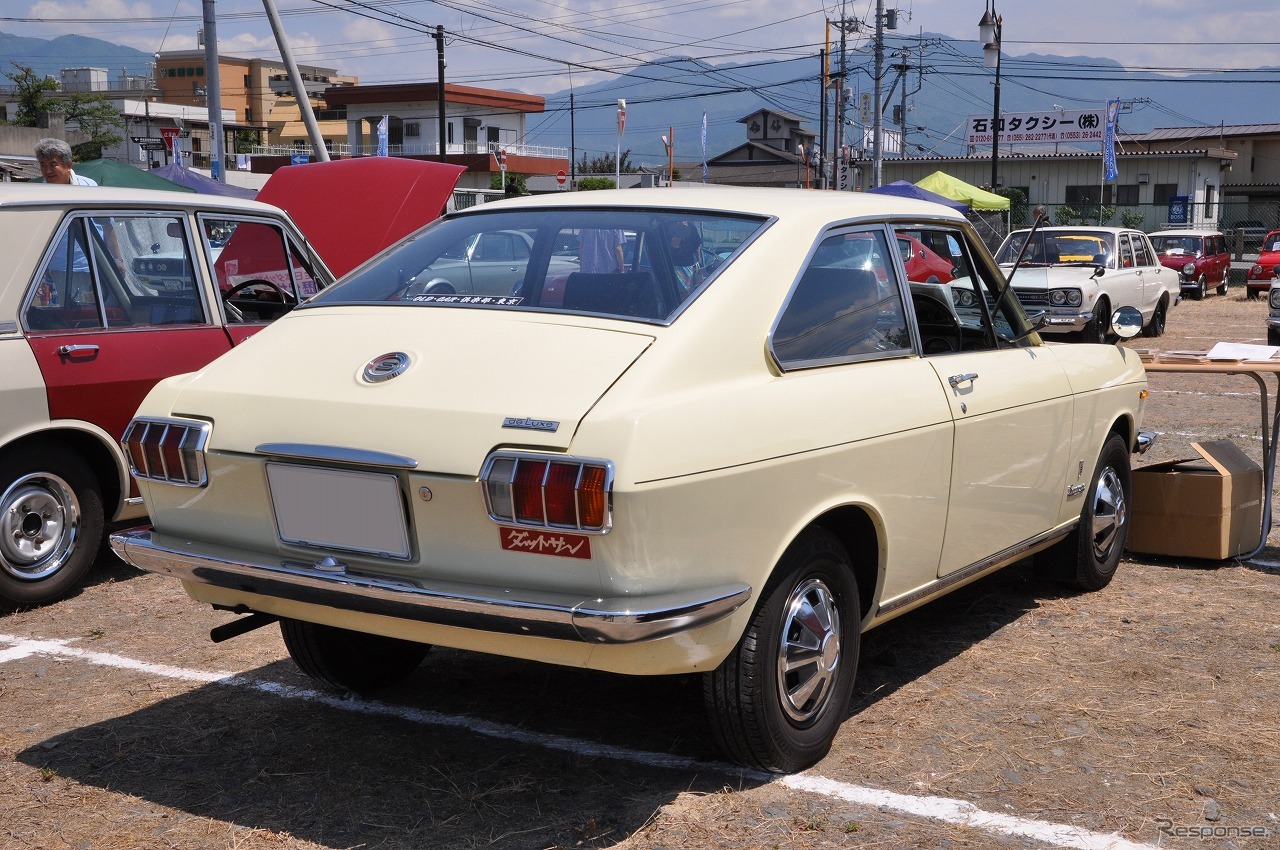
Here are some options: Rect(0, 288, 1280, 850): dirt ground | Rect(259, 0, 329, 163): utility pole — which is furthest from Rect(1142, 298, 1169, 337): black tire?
Rect(0, 288, 1280, 850): dirt ground

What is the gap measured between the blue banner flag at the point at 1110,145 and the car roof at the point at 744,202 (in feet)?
121

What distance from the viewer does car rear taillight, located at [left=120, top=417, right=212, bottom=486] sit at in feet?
11.4

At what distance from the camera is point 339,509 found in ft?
10.8

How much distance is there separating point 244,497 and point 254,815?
0.87 metres

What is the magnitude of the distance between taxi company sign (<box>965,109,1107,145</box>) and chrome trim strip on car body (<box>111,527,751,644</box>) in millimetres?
50549

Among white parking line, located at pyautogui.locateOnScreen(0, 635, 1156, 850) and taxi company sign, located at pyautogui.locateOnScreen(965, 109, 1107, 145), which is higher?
taxi company sign, located at pyautogui.locateOnScreen(965, 109, 1107, 145)

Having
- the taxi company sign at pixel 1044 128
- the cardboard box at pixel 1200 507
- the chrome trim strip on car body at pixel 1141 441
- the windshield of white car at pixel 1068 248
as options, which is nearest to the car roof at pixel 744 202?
the chrome trim strip on car body at pixel 1141 441

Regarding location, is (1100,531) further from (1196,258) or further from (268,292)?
(1196,258)

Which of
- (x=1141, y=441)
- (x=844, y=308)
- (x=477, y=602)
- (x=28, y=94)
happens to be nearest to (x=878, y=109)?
(x=1141, y=441)

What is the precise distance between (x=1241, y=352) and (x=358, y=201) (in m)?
6.48

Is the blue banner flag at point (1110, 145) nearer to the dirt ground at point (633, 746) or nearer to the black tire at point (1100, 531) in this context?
the black tire at point (1100, 531)

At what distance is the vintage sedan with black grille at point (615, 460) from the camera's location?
3031 millimetres

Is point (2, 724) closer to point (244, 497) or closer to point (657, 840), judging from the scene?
point (244, 497)

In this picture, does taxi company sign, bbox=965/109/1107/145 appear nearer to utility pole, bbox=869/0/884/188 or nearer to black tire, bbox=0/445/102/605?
utility pole, bbox=869/0/884/188
